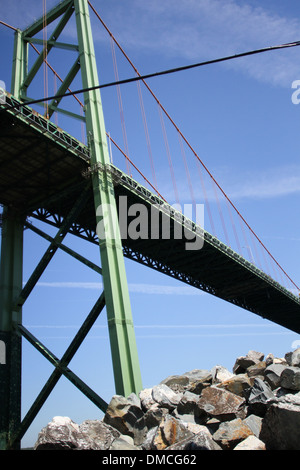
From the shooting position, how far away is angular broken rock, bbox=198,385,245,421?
7.15 metres

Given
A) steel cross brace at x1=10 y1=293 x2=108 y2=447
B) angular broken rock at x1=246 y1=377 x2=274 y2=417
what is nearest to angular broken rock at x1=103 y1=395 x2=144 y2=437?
angular broken rock at x1=246 y1=377 x2=274 y2=417

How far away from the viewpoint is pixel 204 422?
24.2 feet

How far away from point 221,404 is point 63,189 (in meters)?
12.2

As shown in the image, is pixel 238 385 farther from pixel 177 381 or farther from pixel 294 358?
pixel 177 381

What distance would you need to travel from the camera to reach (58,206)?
60.4 feet

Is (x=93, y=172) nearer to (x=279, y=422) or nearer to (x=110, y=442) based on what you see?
(x=110, y=442)

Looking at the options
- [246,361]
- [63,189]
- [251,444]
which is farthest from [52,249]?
[251,444]

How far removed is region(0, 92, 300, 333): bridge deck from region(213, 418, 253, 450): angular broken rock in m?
8.02

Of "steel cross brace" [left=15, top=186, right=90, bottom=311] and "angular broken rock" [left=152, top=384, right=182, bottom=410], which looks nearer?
"angular broken rock" [left=152, top=384, right=182, bottom=410]

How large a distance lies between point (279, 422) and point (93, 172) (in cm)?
1171

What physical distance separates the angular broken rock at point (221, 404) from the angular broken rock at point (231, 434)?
2.04ft

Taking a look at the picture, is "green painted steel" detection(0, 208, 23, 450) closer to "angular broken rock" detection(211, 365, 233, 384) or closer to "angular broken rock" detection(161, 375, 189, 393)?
"angular broken rock" detection(161, 375, 189, 393)

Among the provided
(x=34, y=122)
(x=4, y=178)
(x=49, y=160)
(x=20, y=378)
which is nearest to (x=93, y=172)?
(x=49, y=160)
